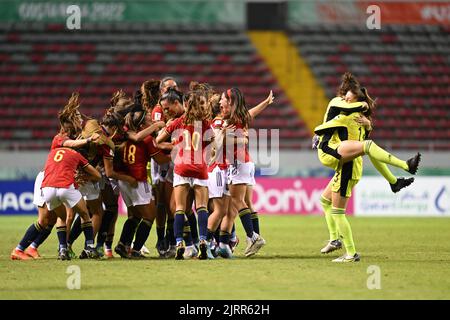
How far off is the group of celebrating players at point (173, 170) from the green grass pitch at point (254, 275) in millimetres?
397

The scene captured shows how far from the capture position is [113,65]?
1185 inches

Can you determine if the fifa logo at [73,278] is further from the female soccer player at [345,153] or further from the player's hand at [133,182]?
the female soccer player at [345,153]

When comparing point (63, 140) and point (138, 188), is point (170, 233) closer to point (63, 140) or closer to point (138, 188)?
point (138, 188)

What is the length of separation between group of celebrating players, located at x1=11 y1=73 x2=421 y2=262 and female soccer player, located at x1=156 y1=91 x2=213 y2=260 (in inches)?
0.5

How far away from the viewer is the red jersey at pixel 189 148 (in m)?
11.3

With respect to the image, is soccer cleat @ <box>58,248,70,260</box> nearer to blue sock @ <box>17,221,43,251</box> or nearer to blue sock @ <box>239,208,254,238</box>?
blue sock @ <box>17,221,43,251</box>

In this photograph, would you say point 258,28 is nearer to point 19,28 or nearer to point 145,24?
point 145,24

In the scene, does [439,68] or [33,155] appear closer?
[33,155]

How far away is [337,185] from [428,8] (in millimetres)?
21034

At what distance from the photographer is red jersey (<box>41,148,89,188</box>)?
445 inches

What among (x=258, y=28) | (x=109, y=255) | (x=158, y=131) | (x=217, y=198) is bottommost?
(x=109, y=255)

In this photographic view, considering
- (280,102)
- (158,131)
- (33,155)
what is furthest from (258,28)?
(158,131)

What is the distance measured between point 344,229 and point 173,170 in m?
2.40

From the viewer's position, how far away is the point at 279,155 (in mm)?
25078
